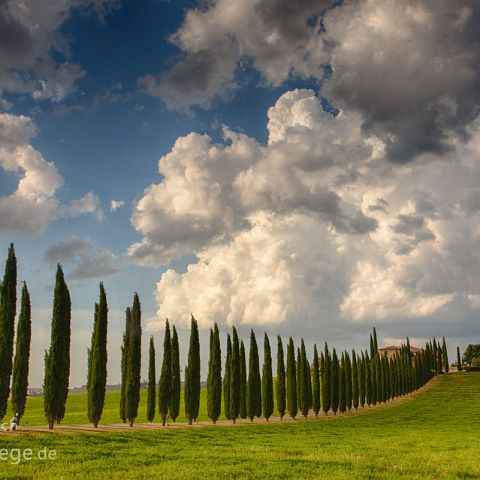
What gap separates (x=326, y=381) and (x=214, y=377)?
20.6 metres

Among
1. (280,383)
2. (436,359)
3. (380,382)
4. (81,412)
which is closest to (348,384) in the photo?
(380,382)

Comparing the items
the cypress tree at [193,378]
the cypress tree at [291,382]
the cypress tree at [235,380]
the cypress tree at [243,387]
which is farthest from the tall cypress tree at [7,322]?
the cypress tree at [291,382]

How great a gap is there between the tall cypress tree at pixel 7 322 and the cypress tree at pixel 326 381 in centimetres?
4092

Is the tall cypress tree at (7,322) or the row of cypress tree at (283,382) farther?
the row of cypress tree at (283,382)

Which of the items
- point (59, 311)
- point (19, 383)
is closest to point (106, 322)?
point (59, 311)

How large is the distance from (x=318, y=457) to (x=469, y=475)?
5.86 meters

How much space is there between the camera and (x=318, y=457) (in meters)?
21.2

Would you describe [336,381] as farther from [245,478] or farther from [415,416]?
[245,478]

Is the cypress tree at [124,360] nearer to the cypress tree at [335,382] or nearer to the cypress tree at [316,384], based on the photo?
the cypress tree at [316,384]

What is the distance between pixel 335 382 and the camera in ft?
213

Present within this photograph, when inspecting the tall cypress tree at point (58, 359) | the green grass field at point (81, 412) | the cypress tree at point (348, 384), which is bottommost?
the green grass field at point (81, 412)

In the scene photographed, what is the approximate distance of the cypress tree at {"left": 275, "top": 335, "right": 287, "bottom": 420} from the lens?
55062 millimetres

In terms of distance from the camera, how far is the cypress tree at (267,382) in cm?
5250

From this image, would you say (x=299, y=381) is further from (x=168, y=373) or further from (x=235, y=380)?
(x=168, y=373)
